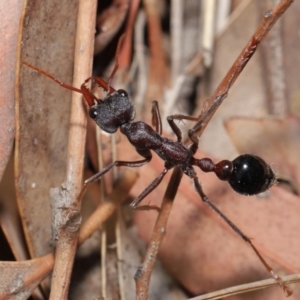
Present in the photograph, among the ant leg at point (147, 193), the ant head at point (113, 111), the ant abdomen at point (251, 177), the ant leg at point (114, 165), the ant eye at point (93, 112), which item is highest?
the ant head at point (113, 111)

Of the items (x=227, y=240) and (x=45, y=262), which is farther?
(x=227, y=240)

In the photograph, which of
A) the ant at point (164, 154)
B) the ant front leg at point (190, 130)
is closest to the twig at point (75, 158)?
the ant at point (164, 154)

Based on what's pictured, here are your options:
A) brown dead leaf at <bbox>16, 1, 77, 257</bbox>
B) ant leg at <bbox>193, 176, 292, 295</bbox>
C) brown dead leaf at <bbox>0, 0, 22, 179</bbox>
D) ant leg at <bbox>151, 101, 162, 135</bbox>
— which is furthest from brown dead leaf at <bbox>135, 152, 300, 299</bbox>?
brown dead leaf at <bbox>0, 0, 22, 179</bbox>

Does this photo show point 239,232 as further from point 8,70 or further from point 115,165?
point 8,70

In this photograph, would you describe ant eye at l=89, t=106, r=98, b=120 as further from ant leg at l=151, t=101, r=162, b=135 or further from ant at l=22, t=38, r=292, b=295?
ant leg at l=151, t=101, r=162, b=135

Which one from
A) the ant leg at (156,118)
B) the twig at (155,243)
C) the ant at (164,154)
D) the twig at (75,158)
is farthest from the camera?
the ant leg at (156,118)

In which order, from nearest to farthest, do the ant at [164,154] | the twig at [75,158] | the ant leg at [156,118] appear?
the twig at [75,158]
the ant at [164,154]
the ant leg at [156,118]

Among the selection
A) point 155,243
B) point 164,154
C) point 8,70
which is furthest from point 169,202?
point 8,70

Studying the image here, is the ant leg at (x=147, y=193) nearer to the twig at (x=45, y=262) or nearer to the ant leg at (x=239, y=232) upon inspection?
the twig at (x=45, y=262)
